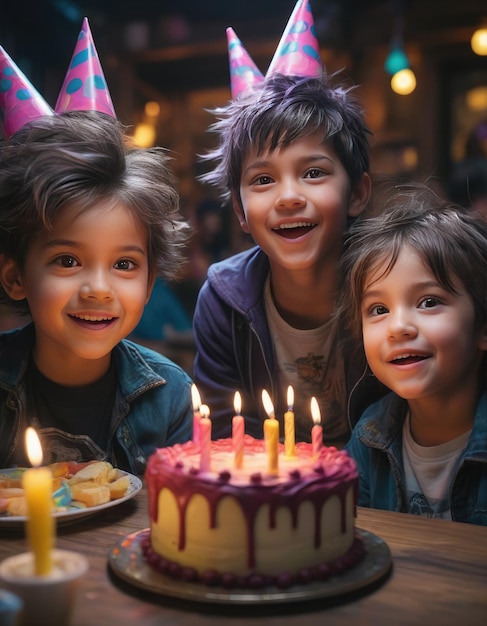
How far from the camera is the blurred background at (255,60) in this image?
4684mm

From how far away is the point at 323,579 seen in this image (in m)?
1.06

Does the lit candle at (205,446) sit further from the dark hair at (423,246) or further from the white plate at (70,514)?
the dark hair at (423,246)

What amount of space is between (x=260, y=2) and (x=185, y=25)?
0.56 m

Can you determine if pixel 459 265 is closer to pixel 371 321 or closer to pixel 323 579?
pixel 371 321

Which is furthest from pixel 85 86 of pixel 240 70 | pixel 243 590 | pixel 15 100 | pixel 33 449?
pixel 243 590

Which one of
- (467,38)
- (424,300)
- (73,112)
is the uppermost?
(467,38)

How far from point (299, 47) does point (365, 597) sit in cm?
143

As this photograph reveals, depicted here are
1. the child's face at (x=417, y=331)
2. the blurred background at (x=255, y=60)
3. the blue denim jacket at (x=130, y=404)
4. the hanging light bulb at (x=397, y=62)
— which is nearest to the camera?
the child's face at (x=417, y=331)

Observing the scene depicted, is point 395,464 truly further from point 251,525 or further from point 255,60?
point 255,60

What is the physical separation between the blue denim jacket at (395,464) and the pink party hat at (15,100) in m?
1.05

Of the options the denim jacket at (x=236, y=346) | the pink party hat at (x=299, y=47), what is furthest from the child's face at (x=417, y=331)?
the pink party hat at (x=299, y=47)

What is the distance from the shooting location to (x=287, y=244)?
184cm

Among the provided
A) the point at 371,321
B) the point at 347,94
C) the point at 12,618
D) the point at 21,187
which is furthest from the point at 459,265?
the point at 12,618

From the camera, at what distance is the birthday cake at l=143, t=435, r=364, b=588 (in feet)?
3.45
